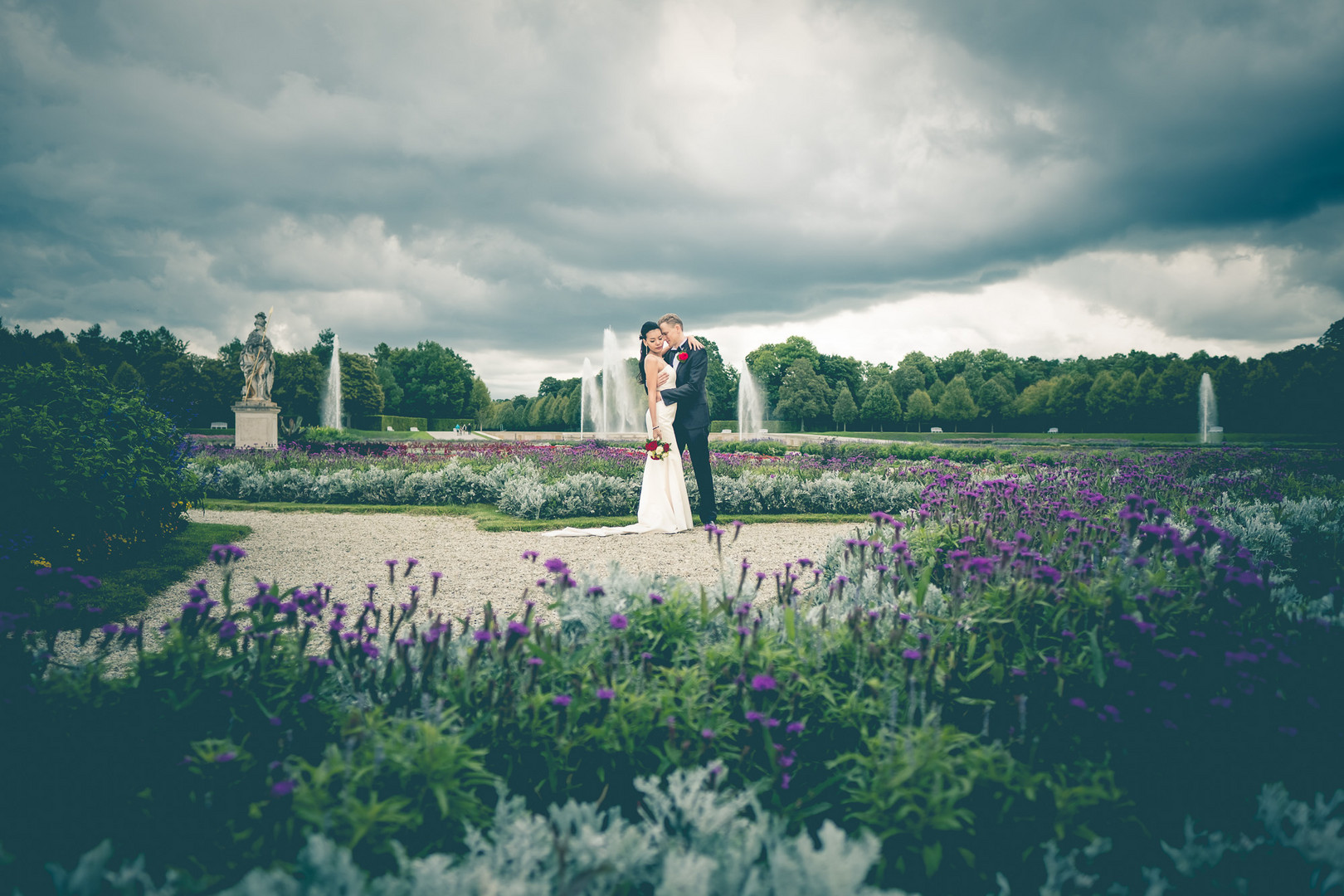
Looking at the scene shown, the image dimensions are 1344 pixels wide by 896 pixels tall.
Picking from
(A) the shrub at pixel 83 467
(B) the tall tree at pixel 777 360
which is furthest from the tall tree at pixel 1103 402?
(A) the shrub at pixel 83 467

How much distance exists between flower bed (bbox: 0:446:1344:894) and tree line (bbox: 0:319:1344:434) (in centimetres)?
647

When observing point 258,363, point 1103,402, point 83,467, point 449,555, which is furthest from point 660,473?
point 1103,402

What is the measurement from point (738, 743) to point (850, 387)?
82.2 meters

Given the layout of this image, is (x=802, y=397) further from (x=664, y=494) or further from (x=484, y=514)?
(x=664, y=494)

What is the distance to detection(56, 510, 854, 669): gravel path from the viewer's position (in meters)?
5.33

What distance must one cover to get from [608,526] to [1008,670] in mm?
6417

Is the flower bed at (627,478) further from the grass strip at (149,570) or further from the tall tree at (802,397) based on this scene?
the tall tree at (802,397)

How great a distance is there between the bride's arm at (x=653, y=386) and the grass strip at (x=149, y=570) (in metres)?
5.03

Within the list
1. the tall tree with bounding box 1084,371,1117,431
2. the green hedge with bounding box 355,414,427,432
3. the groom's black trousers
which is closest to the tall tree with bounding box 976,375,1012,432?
the tall tree with bounding box 1084,371,1117,431

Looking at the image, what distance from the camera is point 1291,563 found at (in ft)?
15.0

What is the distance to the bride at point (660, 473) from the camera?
27.3 feet

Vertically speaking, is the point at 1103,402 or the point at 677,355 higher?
the point at 1103,402

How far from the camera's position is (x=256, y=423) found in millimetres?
19656

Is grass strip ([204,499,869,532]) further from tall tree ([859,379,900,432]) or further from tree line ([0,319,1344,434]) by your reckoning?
tall tree ([859,379,900,432])
